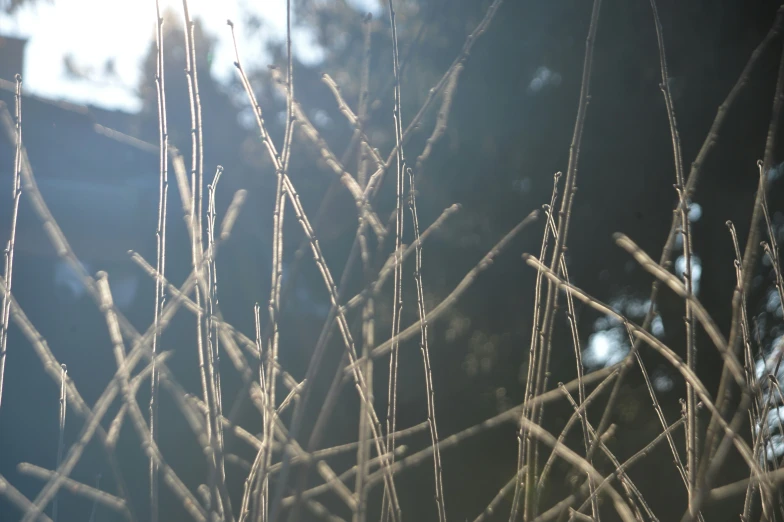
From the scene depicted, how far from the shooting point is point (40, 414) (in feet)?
8.81

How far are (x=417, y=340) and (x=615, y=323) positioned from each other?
3.32 ft

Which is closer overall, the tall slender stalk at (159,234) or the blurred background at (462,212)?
the tall slender stalk at (159,234)

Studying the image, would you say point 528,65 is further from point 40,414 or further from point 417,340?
point 40,414

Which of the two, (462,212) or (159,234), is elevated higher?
(159,234)

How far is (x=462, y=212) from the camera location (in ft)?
11.2

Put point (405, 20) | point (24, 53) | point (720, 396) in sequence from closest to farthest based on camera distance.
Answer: point (720, 396), point (24, 53), point (405, 20)

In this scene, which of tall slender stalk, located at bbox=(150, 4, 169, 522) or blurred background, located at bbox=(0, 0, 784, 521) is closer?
tall slender stalk, located at bbox=(150, 4, 169, 522)

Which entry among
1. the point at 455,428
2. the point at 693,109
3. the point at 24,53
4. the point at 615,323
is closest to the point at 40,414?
the point at 24,53

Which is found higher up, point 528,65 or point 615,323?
point 528,65

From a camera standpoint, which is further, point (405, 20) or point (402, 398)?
point (402, 398)

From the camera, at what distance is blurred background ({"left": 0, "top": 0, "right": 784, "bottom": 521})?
9.20ft

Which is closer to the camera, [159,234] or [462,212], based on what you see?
[159,234]

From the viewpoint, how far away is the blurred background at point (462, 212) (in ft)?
9.20

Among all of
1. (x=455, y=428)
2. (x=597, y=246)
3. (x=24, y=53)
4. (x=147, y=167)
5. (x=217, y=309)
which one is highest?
(x=24, y=53)
